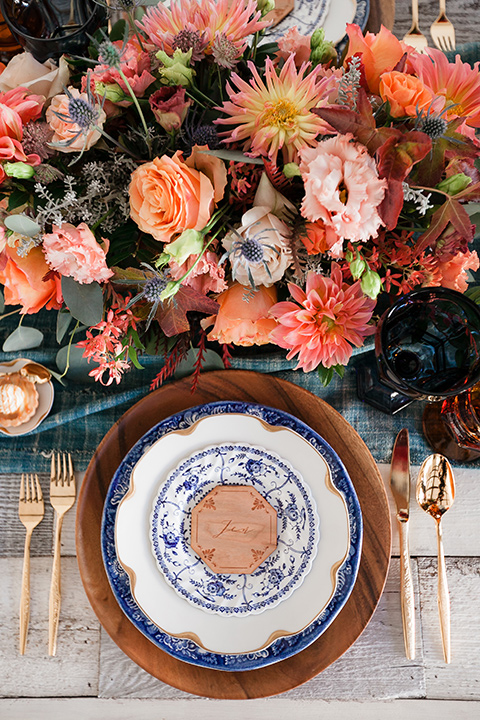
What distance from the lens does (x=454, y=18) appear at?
80cm

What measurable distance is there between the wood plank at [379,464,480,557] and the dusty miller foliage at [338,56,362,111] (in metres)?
0.53

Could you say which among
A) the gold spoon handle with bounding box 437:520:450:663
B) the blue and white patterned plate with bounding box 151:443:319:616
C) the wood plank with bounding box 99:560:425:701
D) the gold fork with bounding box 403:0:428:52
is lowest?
the wood plank with bounding box 99:560:425:701

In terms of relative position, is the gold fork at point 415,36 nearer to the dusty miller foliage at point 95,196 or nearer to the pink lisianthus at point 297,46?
the pink lisianthus at point 297,46

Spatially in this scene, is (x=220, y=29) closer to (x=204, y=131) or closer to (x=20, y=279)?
(x=204, y=131)

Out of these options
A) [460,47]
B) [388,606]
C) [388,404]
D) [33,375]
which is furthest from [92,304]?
[460,47]

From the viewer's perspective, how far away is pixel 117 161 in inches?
17.8

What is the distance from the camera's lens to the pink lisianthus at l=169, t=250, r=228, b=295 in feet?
1.41

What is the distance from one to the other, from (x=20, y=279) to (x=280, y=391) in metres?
0.35

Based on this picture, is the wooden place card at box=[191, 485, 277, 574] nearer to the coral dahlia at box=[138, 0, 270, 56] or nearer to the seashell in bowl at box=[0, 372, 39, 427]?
the seashell in bowl at box=[0, 372, 39, 427]

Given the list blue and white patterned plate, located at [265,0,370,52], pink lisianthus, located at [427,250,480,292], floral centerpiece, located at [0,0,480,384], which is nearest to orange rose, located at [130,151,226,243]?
floral centerpiece, located at [0,0,480,384]

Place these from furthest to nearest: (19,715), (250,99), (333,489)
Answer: (19,715), (333,489), (250,99)

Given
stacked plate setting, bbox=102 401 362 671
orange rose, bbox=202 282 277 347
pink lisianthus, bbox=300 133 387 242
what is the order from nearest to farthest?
pink lisianthus, bbox=300 133 387 242 → orange rose, bbox=202 282 277 347 → stacked plate setting, bbox=102 401 362 671

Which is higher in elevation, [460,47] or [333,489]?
[460,47]

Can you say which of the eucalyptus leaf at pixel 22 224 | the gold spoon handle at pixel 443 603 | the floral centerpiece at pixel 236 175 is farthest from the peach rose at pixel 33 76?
the gold spoon handle at pixel 443 603
